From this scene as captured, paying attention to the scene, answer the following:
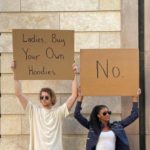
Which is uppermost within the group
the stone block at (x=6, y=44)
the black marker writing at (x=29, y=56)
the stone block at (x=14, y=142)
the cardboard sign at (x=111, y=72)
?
the stone block at (x=6, y=44)

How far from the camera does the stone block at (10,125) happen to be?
5.78 meters

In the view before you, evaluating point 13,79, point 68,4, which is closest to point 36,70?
point 13,79

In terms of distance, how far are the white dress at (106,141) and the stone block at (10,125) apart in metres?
1.18

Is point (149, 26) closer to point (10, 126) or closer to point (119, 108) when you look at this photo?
point (119, 108)

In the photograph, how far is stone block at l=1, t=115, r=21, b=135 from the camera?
228 inches

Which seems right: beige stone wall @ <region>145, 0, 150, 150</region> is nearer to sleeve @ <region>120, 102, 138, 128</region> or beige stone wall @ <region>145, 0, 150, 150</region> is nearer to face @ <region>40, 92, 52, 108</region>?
sleeve @ <region>120, 102, 138, 128</region>

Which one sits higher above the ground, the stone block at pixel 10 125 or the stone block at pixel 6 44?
the stone block at pixel 6 44

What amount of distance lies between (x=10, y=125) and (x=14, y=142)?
0.21 meters

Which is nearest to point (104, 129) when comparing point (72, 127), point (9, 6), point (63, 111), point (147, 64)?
point (63, 111)

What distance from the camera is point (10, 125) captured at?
19.0 feet

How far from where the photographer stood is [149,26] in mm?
5781

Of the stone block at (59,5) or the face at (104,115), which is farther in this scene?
the stone block at (59,5)

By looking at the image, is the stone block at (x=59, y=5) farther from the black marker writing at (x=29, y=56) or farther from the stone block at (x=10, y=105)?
the stone block at (x=10, y=105)

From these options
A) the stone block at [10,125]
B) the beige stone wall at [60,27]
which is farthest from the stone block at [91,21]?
the stone block at [10,125]
